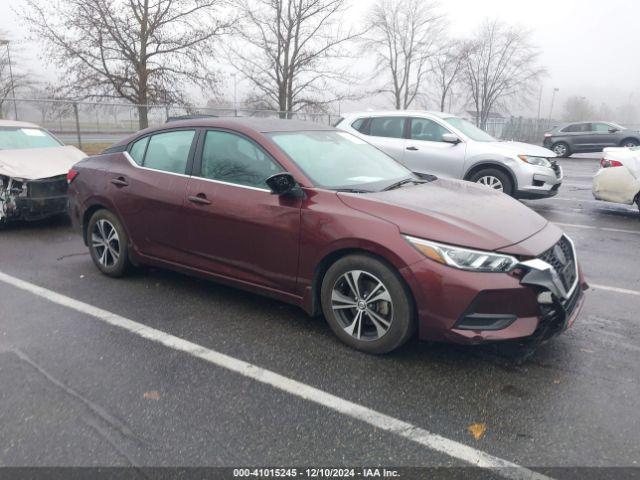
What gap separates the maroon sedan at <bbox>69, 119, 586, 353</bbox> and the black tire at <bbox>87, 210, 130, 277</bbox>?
15 mm

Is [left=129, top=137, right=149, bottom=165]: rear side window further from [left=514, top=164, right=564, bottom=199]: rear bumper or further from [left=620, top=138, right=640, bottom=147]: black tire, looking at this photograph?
[left=620, top=138, right=640, bottom=147]: black tire

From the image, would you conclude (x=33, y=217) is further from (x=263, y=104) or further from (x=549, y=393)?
(x=263, y=104)

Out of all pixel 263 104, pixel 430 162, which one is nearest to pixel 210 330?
pixel 430 162

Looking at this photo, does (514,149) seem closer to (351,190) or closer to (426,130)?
(426,130)

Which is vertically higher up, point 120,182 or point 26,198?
point 120,182

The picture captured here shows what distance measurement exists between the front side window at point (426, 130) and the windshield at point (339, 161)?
193 inches

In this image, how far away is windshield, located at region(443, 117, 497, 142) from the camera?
914 cm

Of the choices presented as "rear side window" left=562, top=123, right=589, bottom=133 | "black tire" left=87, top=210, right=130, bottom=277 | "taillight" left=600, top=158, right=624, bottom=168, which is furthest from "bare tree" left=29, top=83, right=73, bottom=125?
"rear side window" left=562, top=123, right=589, bottom=133

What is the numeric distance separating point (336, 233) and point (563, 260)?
4.98 feet

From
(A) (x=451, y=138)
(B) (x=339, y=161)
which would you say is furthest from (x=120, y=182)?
(A) (x=451, y=138)

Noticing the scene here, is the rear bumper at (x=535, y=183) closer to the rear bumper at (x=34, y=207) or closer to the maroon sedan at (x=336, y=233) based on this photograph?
the maroon sedan at (x=336, y=233)

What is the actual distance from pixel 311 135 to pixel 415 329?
1.94m

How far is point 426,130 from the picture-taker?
30.2ft

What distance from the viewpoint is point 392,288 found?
3.10m
